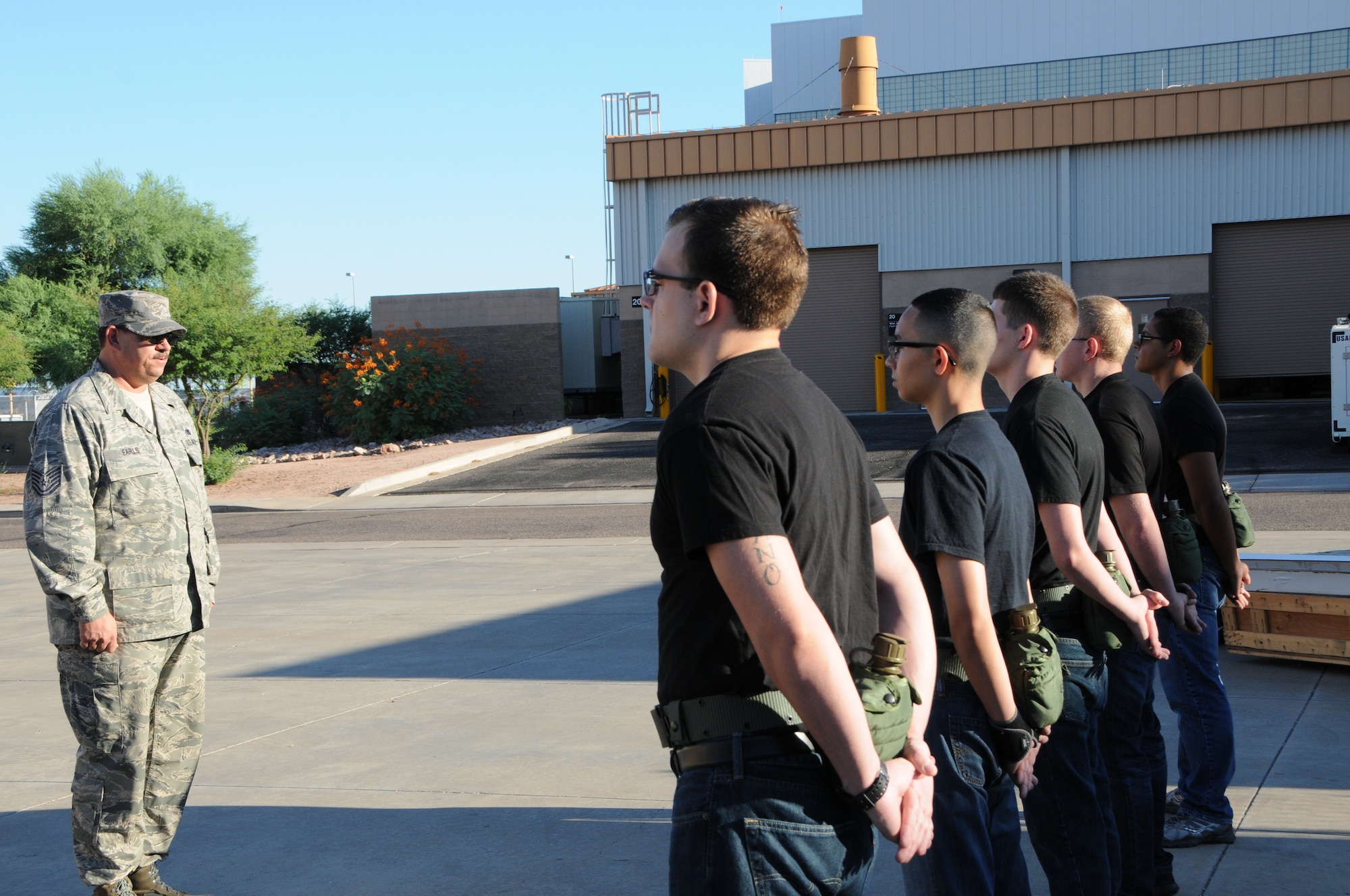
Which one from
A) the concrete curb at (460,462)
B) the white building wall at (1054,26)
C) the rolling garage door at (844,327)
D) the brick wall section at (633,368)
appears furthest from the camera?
the white building wall at (1054,26)

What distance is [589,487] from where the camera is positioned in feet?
67.7

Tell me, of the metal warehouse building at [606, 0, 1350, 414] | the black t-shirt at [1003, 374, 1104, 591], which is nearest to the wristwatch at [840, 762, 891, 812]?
the black t-shirt at [1003, 374, 1104, 591]

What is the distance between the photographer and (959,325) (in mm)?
2955

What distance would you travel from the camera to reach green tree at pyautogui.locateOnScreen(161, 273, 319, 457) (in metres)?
26.5

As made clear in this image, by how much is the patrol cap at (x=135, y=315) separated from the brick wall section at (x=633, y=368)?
95.7 ft

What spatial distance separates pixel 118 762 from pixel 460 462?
21.6 meters

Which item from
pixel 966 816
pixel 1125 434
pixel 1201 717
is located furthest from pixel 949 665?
pixel 1201 717

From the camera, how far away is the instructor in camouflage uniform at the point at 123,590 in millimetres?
3842

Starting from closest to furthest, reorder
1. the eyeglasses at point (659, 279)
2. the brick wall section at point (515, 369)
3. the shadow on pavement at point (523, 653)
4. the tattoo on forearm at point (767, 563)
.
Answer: the tattoo on forearm at point (767, 563) → the eyeglasses at point (659, 279) → the shadow on pavement at point (523, 653) → the brick wall section at point (515, 369)

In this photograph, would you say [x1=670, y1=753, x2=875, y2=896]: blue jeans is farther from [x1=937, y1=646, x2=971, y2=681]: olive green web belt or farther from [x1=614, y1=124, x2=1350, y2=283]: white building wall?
[x1=614, y1=124, x2=1350, y2=283]: white building wall

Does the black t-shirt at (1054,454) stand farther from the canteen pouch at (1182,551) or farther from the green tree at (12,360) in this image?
the green tree at (12,360)

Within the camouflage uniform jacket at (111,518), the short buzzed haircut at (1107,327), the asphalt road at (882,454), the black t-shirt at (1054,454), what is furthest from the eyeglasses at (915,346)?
the asphalt road at (882,454)

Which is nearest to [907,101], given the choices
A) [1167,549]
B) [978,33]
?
[978,33]

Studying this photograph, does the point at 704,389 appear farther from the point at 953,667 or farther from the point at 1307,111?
the point at 1307,111
